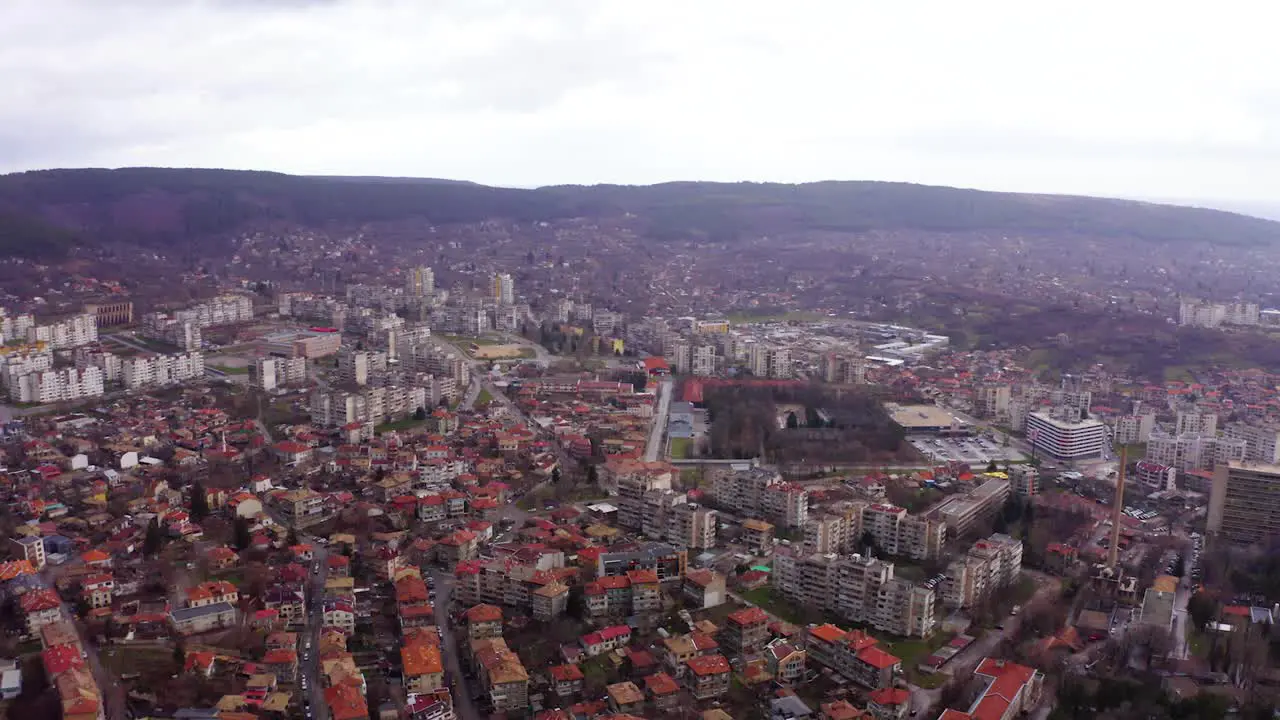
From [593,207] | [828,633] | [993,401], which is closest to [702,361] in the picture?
[993,401]

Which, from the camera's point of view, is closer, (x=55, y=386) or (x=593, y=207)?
(x=55, y=386)

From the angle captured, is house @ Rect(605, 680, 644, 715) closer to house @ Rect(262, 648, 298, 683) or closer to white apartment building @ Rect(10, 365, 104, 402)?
house @ Rect(262, 648, 298, 683)

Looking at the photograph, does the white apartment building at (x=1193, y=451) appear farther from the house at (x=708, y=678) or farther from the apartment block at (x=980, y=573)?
the house at (x=708, y=678)

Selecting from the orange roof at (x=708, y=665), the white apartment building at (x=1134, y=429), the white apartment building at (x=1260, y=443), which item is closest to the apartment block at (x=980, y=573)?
the orange roof at (x=708, y=665)

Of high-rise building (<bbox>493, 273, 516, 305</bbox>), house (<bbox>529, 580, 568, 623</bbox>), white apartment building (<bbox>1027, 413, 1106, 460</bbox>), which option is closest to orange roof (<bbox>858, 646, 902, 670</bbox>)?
house (<bbox>529, 580, 568, 623</bbox>)

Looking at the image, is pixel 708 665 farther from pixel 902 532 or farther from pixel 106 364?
pixel 106 364
